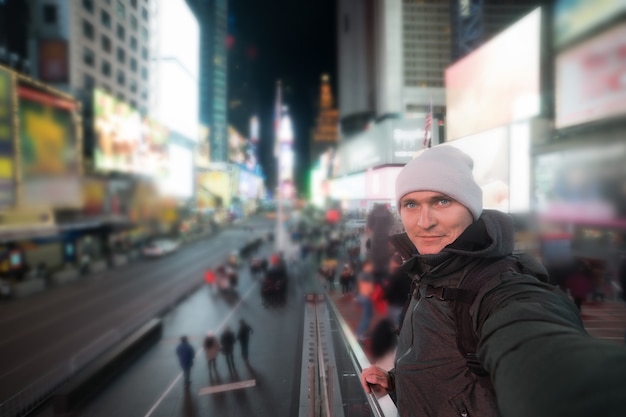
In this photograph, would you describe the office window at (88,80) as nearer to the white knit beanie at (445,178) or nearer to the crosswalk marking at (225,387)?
the crosswalk marking at (225,387)

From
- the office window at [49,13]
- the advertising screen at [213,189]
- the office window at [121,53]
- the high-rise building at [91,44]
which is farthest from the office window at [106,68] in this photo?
the advertising screen at [213,189]

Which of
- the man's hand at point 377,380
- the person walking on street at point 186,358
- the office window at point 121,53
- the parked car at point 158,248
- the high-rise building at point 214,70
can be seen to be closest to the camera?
the man's hand at point 377,380

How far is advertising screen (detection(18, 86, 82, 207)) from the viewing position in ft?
12.6

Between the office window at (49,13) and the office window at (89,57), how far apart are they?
5.30ft

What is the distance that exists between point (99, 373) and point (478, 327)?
17.9ft

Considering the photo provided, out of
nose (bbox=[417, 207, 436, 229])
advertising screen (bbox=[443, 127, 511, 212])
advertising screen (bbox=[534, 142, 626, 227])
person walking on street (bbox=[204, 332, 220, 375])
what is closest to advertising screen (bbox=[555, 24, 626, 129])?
advertising screen (bbox=[534, 142, 626, 227])

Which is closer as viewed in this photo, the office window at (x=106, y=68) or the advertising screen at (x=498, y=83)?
the advertising screen at (x=498, y=83)

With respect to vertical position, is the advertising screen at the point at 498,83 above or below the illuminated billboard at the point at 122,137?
below

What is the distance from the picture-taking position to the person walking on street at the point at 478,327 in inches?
18.2

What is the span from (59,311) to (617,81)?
12.8m

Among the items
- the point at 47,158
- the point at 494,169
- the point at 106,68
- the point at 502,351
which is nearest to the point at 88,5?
the point at 47,158

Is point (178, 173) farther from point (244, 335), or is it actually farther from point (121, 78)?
point (244, 335)

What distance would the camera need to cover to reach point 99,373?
4746 mm

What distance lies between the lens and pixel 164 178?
404 inches
